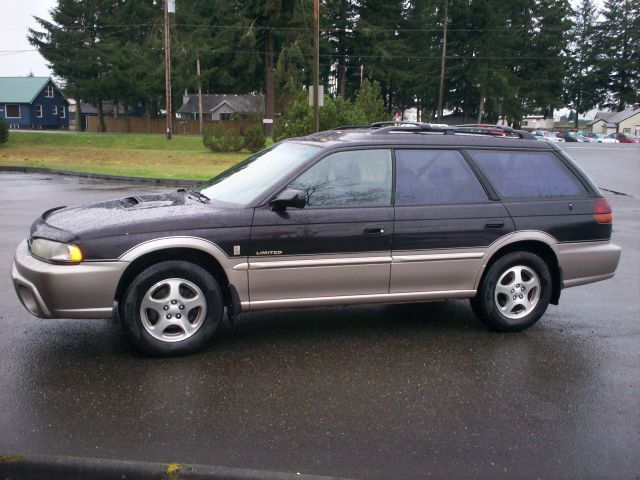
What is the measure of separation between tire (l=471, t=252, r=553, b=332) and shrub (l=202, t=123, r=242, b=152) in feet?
96.0

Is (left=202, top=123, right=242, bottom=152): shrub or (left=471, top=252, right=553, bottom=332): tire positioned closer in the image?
(left=471, top=252, right=553, bottom=332): tire

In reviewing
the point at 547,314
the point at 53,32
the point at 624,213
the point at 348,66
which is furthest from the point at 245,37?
the point at 547,314

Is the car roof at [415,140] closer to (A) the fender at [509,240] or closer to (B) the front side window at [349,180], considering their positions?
(B) the front side window at [349,180]

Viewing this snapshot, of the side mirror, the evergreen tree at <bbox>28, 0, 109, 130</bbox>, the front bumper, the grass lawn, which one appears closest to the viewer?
the front bumper

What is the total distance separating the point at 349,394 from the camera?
4508mm

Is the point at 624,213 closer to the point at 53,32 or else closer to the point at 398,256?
the point at 398,256

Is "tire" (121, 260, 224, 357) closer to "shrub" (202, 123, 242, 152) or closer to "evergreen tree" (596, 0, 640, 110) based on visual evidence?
"shrub" (202, 123, 242, 152)

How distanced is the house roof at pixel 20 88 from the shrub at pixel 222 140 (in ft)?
161

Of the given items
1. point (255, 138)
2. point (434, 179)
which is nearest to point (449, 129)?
point (434, 179)

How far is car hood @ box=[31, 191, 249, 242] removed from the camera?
488cm

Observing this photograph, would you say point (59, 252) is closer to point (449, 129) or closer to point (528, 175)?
point (449, 129)

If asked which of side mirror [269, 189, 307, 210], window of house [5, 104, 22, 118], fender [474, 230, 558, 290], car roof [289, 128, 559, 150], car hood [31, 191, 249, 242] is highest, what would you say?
window of house [5, 104, 22, 118]

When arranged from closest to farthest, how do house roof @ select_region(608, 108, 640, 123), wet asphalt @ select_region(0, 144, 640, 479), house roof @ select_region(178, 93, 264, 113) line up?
wet asphalt @ select_region(0, 144, 640, 479)
house roof @ select_region(178, 93, 264, 113)
house roof @ select_region(608, 108, 640, 123)

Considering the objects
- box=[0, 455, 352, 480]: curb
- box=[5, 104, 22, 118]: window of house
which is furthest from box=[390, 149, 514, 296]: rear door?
box=[5, 104, 22, 118]: window of house
